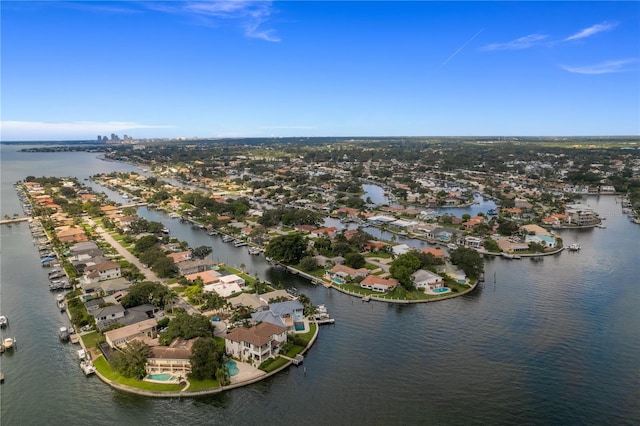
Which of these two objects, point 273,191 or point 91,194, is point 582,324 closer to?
point 273,191

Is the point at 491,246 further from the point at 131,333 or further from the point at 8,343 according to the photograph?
the point at 8,343

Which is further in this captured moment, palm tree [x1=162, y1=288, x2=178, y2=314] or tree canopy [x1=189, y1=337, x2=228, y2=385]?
palm tree [x1=162, y1=288, x2=178, y2=314]

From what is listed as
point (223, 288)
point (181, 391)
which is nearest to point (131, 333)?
point (181, 391)

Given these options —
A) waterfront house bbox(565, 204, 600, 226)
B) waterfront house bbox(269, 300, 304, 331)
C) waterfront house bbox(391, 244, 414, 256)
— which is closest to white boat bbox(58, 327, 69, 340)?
waterfront house bbox(269, 300, 304, 331)

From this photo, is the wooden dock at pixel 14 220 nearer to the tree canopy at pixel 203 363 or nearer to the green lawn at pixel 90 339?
the green lawn at pixel 90 339

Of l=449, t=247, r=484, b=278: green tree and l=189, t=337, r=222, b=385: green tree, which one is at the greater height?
l=449, t=247, r=484, b=278: green tree

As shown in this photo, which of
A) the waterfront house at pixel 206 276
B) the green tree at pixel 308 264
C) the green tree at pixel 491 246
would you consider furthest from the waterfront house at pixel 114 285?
the green tree at pixel 491 246

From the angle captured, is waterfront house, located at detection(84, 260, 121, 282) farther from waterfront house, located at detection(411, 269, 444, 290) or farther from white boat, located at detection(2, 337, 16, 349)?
waterfront house, located at detection(411, 269, 444, 290)
